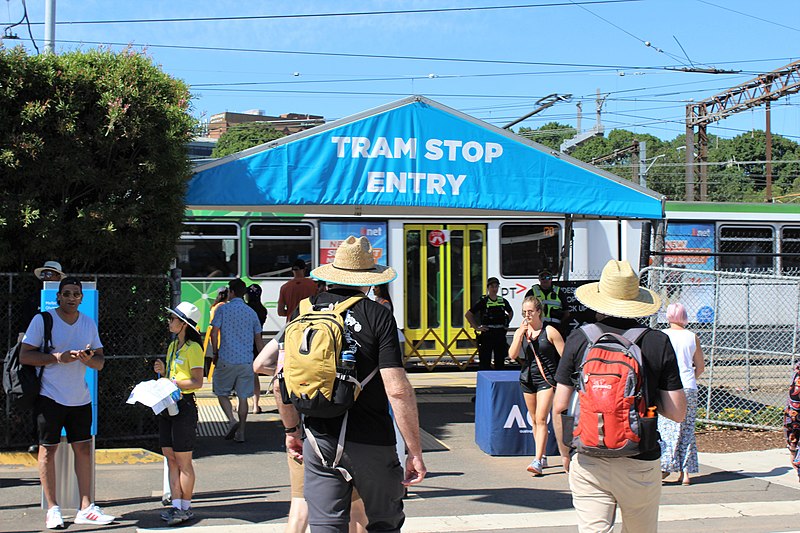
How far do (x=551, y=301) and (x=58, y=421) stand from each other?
7572 mm

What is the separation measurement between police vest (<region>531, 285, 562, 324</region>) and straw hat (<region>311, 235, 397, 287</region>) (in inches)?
317

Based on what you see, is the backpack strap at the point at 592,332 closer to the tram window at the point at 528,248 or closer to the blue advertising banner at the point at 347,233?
the blue advertising banner at the point at 347,233

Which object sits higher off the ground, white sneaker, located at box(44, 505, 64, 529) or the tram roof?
the tram roof

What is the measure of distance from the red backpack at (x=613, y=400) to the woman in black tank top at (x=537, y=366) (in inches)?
162

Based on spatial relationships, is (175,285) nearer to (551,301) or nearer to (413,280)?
(551,301)

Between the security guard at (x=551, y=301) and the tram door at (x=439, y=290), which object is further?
the tram door at (x=439, y=290)

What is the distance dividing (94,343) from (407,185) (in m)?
4.54

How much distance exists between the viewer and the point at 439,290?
59.4 feet

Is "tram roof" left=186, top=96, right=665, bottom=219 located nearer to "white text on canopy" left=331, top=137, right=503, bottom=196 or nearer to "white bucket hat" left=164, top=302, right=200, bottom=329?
"white text on canopy" left=331, top=137, right=503, bottom=196

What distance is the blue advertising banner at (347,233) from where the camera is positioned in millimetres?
17688

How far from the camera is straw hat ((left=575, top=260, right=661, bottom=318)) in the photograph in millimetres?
4824

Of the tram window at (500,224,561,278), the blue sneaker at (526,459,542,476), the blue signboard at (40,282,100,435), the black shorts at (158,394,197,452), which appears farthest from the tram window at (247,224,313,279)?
the black shorts at (158,394,197,452)

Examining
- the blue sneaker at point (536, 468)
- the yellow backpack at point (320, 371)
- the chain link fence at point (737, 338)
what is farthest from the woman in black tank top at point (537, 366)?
the yellow backpack at point (320, 371)

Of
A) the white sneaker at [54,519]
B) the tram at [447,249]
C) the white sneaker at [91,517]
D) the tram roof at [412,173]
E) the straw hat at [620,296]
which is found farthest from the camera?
the tram at [447,249]
